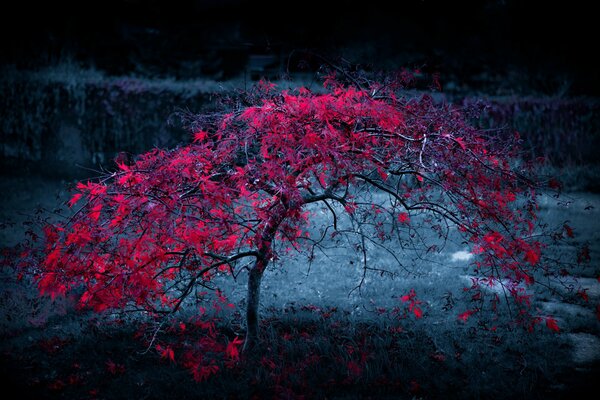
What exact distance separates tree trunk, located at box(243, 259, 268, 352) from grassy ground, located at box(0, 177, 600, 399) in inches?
6.7

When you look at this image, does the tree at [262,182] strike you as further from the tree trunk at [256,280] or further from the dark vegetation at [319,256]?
the dark vegetation at [319,256]

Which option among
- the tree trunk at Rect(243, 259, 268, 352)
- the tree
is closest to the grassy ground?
the tree trunk at Rect(243, 259, 268, 352)

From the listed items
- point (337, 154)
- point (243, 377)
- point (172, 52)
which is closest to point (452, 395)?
point (243, 377)

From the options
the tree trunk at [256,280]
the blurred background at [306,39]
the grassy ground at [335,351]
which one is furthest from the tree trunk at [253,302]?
the blurred background at [306,39]

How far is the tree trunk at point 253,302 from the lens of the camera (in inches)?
172

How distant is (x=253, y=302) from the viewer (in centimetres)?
444

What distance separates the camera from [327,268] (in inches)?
289

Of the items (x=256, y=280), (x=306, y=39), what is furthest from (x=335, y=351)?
(x=306, y=39)

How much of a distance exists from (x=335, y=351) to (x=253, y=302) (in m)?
0.94

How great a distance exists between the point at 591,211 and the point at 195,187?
8.96 meters

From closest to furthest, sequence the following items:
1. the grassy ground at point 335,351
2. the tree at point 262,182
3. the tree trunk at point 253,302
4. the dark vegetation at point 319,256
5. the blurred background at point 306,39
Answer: the tree at point 262,182, the grassy ground at point 335,351, the dark vegetation at point 319,256, the tree trunk at point 253,302, the blurred background at point 306,39

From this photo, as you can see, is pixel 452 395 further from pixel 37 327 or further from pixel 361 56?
pixel 361 56

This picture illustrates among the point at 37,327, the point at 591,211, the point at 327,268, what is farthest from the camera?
the point at 591,211

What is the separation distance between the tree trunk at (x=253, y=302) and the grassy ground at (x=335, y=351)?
17 cm
